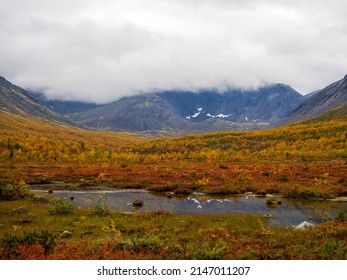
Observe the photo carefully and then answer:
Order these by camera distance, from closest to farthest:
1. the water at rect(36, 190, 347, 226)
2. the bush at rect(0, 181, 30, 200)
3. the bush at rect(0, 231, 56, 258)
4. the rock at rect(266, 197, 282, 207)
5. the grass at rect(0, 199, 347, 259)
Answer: the grass at rect(0, 199, 347, 259), the bush at rect(0, 231, 56, 258), the water at rect(36, 190, 347, 226), the rock at rect(266, 197, 282, 207), the bush at rect(0, 181, 30, 200)

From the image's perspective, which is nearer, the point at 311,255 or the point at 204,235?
the point at 311,255

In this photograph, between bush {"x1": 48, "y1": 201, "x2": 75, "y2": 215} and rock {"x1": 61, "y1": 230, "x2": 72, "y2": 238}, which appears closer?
rock {"x1": 61, "y1": 230, "x2": 72, "y2": 238}

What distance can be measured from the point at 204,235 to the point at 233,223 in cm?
530

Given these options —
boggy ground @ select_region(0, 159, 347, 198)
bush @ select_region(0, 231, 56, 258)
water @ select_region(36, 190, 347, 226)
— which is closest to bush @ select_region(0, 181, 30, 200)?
water @ select_region(36, 190, 347, 226)

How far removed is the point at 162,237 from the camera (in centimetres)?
1950

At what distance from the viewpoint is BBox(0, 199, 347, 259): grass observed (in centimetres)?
1430

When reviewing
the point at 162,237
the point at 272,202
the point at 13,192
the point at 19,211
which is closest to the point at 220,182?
the point at 272,202

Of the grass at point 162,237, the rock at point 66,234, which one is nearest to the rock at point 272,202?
the grass at point 162,237

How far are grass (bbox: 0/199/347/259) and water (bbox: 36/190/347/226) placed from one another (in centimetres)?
317

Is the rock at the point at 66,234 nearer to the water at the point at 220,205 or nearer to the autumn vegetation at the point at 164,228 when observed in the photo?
the autumn vegetation at the point at 164,228

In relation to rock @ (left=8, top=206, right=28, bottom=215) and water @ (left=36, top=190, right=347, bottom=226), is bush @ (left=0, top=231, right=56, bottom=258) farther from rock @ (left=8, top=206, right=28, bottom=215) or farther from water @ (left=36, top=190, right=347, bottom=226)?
water @ (left=36, top=190, right=347, bottom=226)
